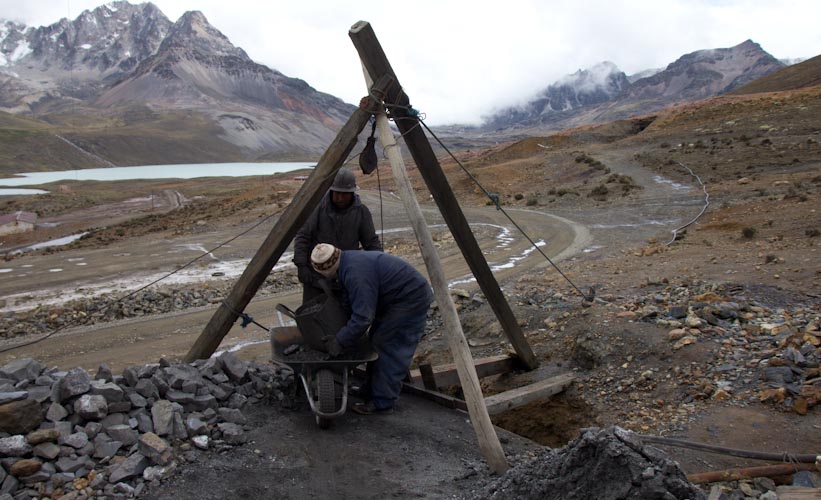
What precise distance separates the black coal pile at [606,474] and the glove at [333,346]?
1.89 metres

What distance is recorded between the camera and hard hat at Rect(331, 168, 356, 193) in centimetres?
570

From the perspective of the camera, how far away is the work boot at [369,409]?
5379 millimetres

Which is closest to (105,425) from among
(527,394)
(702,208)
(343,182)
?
(343,182)

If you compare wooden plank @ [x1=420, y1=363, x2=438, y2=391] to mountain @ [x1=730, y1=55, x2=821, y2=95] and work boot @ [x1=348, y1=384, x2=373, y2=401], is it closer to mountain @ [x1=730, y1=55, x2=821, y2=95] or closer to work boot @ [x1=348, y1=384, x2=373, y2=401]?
work boot @ [x1=348, y1=384, x2=373, y2=401]

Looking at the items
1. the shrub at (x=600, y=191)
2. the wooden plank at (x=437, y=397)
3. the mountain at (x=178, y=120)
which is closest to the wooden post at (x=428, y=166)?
the wooden plank at (x=437, y=397)

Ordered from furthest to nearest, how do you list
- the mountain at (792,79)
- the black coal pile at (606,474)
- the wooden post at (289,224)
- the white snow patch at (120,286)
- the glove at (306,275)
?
1. the mountain at (792,79)
2. the white snow patch at (120,286)
3. the glove at (306,275)
4. the wooden post at (289,224)
5. the black coal pile at (606,474)

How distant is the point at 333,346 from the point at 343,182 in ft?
5.40

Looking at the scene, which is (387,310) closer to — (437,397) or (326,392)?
(326,392)

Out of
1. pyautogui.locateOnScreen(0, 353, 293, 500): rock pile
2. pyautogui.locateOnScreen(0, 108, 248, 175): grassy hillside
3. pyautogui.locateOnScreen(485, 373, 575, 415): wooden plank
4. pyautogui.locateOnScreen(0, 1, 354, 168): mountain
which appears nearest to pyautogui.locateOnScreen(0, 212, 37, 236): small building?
pyautogui.locateOnScreen(0, 353, 293, 500): rock pile

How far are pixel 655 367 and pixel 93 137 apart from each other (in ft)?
431

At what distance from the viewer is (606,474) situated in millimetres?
3225

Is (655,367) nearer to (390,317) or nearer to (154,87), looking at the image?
(390,317)

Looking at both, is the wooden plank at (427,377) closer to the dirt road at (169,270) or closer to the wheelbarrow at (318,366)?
the wheelbarrow at (318,366)

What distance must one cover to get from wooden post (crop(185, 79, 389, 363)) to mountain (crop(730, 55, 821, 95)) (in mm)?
69245
